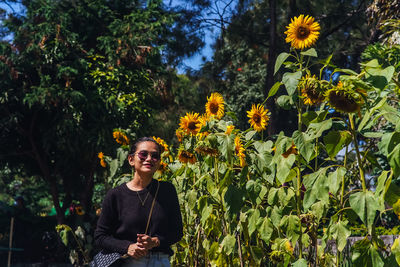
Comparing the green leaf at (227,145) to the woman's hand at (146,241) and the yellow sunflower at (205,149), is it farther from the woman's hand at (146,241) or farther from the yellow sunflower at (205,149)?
the woman's hand at (146,241)

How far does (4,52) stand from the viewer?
1039 cm

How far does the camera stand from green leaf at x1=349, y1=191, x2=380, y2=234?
185cm

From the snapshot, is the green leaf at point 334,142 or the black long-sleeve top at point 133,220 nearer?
the green leaf at point 334,142

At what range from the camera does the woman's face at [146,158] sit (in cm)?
253

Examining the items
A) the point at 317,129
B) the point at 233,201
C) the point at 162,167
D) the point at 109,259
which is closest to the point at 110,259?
the point at 109,259

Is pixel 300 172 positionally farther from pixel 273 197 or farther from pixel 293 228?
pixel 293 228

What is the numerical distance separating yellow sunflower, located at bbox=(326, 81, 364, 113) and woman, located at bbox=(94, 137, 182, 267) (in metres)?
0.95

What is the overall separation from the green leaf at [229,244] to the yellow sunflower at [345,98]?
112 cm

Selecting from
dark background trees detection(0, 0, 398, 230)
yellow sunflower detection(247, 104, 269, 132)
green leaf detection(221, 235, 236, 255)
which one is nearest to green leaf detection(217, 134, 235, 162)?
yellow sunflower detection(247, 104, 269, 132)

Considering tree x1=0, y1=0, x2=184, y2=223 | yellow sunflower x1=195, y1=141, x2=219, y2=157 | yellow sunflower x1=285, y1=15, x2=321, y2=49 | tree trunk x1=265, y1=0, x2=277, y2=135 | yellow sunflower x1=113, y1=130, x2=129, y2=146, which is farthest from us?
tree x1=0, y1=0, x2=184, y2=223

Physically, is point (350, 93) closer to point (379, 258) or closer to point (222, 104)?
point (379, 258)

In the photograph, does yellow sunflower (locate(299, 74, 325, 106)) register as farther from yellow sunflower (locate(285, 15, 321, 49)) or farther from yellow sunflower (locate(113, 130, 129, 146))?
yellow sunflower (locate(113, 130, 129, 146))

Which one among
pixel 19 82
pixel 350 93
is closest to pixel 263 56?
pixel 19 82

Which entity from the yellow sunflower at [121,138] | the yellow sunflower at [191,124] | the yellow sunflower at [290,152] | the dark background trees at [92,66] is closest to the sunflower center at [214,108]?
the yellow sunflower at [191,124]
